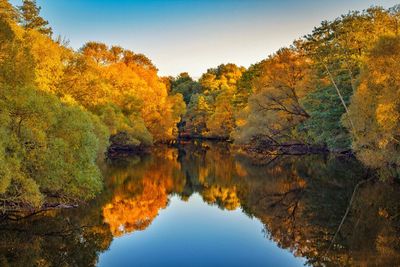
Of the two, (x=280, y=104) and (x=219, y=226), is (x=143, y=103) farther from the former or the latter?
(x=219, y=226)

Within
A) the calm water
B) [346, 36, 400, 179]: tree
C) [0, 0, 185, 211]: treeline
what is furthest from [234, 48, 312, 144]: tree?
[0, 0, 185, 211]: treeline

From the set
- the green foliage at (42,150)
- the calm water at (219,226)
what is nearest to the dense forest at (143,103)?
the green foliage at (42,150)

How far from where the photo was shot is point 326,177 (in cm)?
3105

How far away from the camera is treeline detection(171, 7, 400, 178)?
77.8 ft

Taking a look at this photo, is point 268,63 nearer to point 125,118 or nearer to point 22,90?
point 125,118

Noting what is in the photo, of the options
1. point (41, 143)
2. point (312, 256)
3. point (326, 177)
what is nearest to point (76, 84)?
point (41, 143)

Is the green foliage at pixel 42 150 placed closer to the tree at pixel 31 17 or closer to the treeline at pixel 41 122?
the treeline at pixel 41 122

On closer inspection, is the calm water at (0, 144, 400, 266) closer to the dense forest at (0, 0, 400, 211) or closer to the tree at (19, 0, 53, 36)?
the dense forest at (0, 0, 400, 211)

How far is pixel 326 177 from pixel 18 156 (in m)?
22.1

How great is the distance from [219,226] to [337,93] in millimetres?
20644

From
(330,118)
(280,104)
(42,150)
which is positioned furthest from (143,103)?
(42,150)

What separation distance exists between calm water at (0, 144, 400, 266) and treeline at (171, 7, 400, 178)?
3.70m

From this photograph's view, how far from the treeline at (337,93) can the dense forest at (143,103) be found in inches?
3.3

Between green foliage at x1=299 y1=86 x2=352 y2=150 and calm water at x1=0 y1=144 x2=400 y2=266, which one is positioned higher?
green foliage at x1=299 y1=86 x2=352 y2=150
